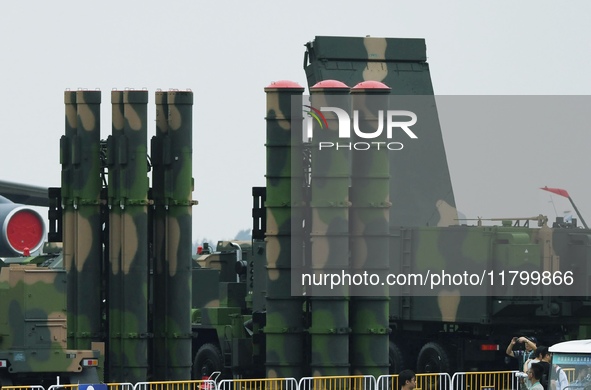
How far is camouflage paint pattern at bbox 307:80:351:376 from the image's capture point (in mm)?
26766

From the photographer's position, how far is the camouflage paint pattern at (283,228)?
27.1 m

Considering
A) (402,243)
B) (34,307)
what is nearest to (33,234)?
(402,243)

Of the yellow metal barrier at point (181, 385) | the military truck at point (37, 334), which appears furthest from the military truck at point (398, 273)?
the military truck at point (37, 334)

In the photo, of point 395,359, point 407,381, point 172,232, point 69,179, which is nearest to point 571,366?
point 407,381

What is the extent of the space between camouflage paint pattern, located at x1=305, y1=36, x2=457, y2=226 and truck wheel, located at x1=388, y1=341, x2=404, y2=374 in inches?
128

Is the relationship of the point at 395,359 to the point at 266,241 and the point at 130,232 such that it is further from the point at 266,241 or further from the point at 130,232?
the point at 130,232

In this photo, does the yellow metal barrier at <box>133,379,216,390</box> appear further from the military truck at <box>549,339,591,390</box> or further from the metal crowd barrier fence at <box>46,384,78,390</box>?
the military truck at <box>549,339,591,390</box>

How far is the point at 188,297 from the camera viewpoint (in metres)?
26.8

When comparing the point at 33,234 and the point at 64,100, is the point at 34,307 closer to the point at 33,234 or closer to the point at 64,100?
the point at 64,100

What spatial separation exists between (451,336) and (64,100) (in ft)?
28.1

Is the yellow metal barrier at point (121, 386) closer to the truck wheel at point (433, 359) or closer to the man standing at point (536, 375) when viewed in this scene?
the man standing at point (536, 375)

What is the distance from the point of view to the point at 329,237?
26922mm

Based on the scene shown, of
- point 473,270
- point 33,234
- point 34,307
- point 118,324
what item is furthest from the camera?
point 33,234

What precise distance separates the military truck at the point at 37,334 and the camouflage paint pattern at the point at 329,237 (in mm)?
4118
